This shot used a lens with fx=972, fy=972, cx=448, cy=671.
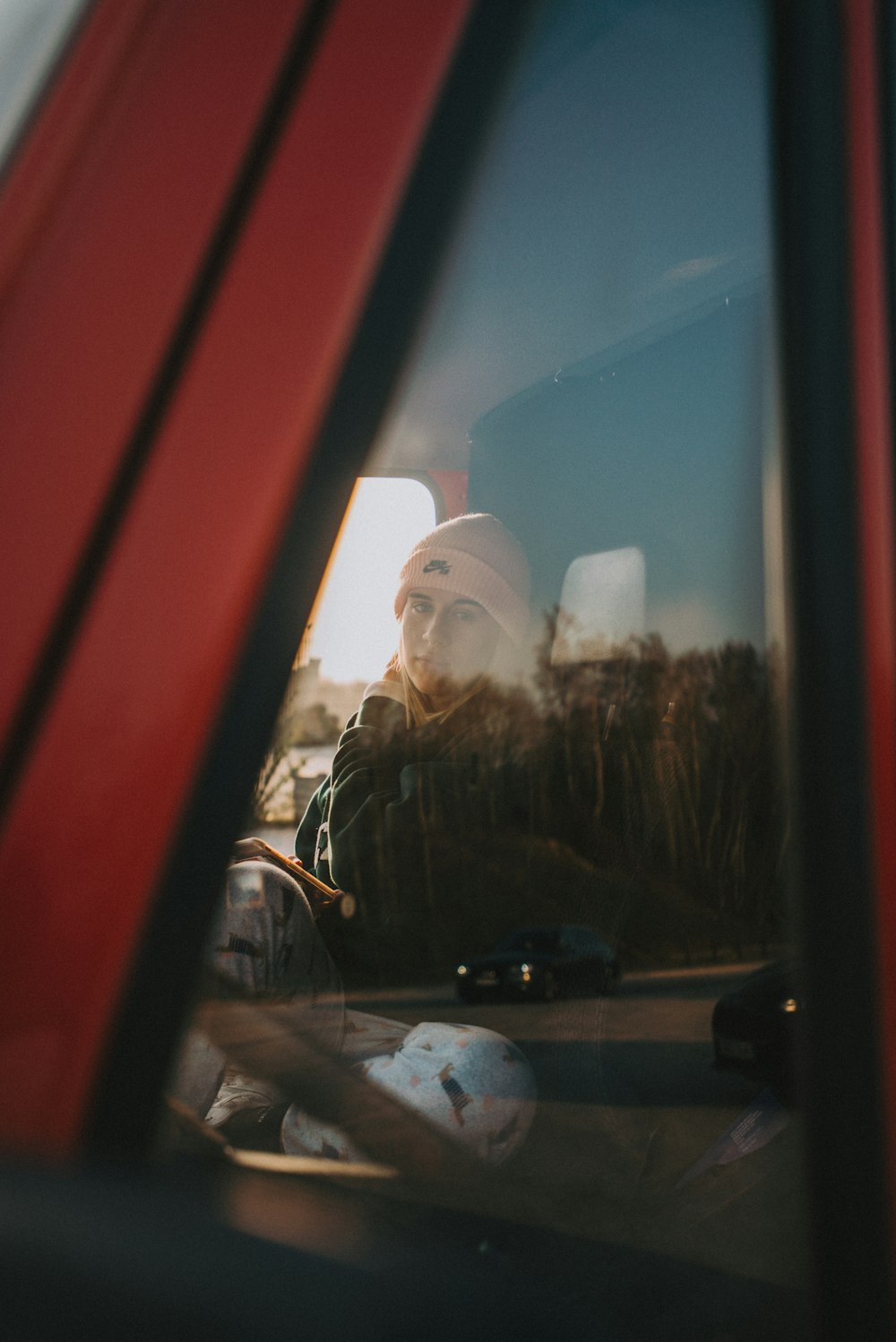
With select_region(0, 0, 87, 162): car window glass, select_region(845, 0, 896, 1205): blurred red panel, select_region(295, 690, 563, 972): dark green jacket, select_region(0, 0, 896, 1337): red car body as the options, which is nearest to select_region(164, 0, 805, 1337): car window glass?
select_region(295, 690, 563, 972): dark green jacket

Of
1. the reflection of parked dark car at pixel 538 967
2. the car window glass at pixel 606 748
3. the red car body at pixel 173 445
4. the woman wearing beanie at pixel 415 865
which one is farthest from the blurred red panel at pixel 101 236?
the reflection of parked dark car at pixel 538 967

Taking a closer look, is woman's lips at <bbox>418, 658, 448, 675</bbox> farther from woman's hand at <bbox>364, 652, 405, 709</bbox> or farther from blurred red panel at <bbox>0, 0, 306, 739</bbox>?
blurred red panel at <bbox>0, 0, 306, 739</bbox>

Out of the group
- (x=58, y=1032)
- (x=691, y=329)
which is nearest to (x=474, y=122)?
(x=691, y=329)

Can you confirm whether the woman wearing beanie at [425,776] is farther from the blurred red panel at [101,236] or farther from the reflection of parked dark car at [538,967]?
the blurred red panel at [101,236]

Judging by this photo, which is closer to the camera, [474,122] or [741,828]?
[474,122]

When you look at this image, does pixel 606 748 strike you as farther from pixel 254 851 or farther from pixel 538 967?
pixel 254 851

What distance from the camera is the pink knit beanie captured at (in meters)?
1.15

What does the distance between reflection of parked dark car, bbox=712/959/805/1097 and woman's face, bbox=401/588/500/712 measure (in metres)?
0.45

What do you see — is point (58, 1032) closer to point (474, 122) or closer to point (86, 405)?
point (86, 405)

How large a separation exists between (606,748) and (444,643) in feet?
0.73

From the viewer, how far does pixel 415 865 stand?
1.06m

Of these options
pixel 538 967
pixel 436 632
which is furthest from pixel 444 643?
pixel 538 967

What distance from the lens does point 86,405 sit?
0.65 m

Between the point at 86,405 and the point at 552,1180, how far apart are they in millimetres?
925
